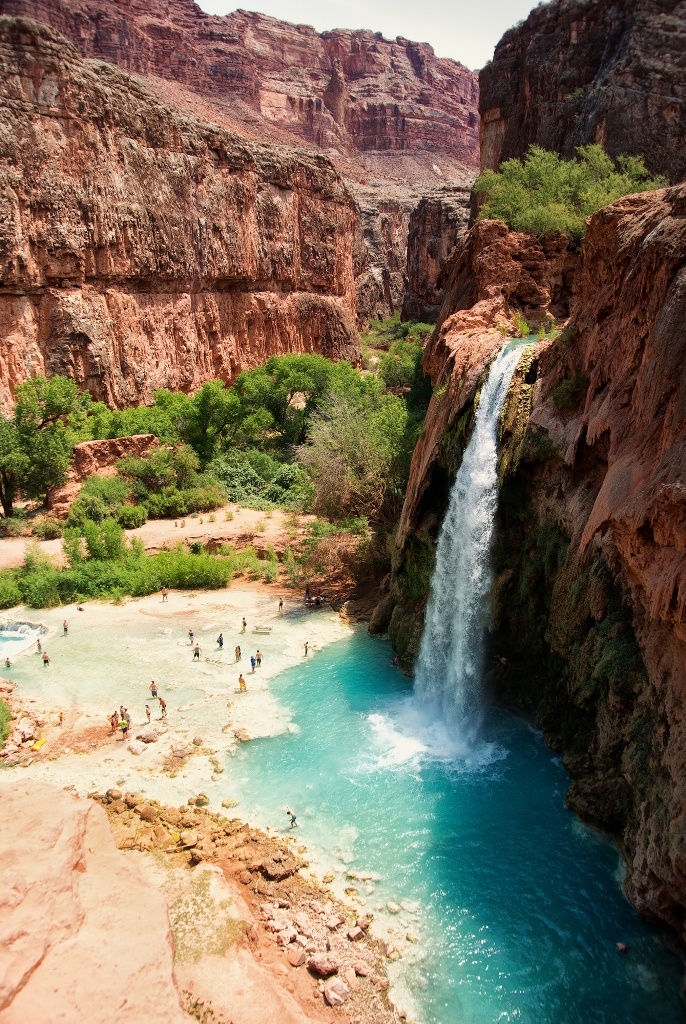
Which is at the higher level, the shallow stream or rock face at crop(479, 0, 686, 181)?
rock face at crop(479, 0, 686, 181)

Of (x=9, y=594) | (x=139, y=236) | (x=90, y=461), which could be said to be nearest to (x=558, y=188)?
(x=90, y=461)

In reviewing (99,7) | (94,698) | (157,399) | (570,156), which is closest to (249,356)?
(157,399)

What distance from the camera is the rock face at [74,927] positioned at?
7043mm

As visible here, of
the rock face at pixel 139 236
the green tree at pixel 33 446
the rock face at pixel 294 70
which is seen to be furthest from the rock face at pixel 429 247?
the green tree at pixel 33 446

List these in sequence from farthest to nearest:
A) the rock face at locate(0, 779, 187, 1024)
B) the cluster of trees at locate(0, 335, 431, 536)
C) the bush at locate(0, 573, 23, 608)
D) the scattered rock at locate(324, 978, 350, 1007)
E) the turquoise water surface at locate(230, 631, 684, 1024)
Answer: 1. the cluster of trees at locate(0, 335, 431, 536)
2. the bush at locate(0, 573, 23, 608)
3. the turquoise water surface at locate(230, 631, 684, 1024)
4. the scattered rock at locate(324, 978, 350, 1007)
5. the rock face at locate(0, 779, 187, 1024)

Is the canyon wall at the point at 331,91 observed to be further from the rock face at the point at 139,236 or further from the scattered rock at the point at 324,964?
the scattered rock at the point at 324,964

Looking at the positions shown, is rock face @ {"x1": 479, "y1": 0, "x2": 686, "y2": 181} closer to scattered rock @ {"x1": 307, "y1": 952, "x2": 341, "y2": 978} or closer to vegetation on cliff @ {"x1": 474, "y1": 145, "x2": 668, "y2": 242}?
vegetation on cliff @ {"x1": 474, "y1": 145, "x2": 668, "y2": 242}

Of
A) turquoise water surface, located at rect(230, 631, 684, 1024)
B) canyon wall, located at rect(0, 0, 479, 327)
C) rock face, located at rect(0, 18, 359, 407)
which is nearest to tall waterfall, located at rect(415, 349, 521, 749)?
turquoise water surface, located at rect(230, 631, 684, 1024)

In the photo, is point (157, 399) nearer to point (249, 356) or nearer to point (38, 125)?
point (249, 356)

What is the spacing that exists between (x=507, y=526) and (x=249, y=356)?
32.7 meters

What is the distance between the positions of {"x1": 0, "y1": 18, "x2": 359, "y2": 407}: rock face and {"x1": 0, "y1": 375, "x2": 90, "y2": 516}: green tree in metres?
2.86

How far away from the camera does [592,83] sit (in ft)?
104

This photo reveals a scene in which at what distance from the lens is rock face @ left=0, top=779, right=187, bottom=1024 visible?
7.04 m

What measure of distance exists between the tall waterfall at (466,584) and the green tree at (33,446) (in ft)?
63.8
